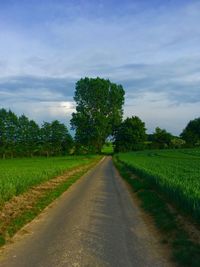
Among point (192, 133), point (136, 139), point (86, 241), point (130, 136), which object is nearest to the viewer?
point (86, 241)

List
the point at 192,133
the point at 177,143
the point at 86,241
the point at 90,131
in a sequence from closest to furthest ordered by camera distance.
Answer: the point at 86,241 → the point at 90,131 → the point at 177,143 → the point at 192,133

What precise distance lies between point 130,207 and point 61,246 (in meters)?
7.87

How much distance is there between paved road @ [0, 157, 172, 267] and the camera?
9.05 meters

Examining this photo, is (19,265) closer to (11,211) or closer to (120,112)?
(11,211)

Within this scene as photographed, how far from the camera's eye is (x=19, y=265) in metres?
8.84

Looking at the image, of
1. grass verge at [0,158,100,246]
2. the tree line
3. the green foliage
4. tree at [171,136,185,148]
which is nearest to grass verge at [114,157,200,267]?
grass verge at [0,158,100,246]

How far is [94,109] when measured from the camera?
113 meters

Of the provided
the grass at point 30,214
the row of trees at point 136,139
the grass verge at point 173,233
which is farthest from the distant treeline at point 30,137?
the grass verge at point 173,233

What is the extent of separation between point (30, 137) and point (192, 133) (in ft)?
208

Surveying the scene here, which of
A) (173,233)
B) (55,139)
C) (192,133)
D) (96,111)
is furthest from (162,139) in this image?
(173,233)

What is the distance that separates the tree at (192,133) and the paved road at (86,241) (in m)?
136

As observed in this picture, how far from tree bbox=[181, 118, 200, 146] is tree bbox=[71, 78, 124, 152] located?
45.4m

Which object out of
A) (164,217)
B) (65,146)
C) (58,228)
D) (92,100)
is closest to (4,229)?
(58,228)

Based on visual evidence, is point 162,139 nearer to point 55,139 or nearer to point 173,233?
point 55,139
